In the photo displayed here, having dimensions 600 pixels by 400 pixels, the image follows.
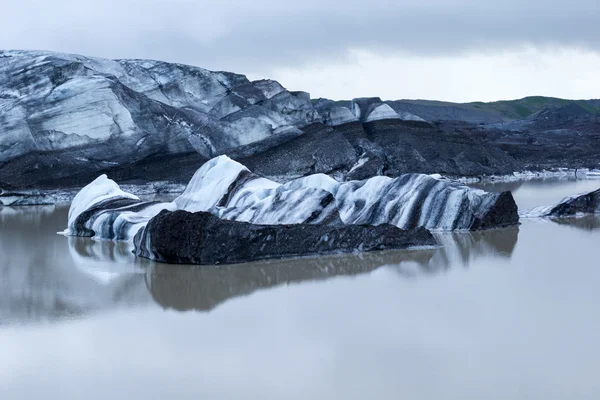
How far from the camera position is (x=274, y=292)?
8.36 m

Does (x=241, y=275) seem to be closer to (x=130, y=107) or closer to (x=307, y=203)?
(x=307, y=203)

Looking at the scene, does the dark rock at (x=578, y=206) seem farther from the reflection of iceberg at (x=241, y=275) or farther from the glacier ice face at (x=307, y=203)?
the reflection of iceberg at (x=241, y=275)

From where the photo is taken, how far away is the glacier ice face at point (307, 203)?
12.2 m

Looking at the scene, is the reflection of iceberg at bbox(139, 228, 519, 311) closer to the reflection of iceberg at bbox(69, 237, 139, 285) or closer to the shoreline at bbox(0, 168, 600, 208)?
the reflection of iceberg at bbox(69, 237, 139, 285)

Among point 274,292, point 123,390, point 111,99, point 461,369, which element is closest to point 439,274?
point 274,292

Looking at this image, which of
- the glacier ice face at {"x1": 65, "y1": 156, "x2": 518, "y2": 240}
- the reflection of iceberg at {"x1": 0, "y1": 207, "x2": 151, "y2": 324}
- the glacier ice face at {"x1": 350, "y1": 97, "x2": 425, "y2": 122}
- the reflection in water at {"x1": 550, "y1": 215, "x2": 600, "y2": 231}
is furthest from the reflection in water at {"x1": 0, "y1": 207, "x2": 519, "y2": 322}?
the glacier ice face at {"x1": 350, "y1": 97, "x2": 425, "y2": 122}

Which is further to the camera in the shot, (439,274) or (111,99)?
(111,99)

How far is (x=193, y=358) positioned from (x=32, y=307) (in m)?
2.58

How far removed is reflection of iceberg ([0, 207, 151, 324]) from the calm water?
0.09 ft

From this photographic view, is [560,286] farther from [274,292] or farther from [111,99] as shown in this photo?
[111,99]

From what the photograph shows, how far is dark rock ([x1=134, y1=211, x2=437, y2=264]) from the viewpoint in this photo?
9875 millimetres

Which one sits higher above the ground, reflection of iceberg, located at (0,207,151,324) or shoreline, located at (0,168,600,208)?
shoreline, located at (0,168,600,208)

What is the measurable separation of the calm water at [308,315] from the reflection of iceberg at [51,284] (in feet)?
0.09

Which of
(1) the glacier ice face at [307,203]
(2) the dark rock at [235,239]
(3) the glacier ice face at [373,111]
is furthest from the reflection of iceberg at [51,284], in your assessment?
(3) the glacier ice face at [373,111]
